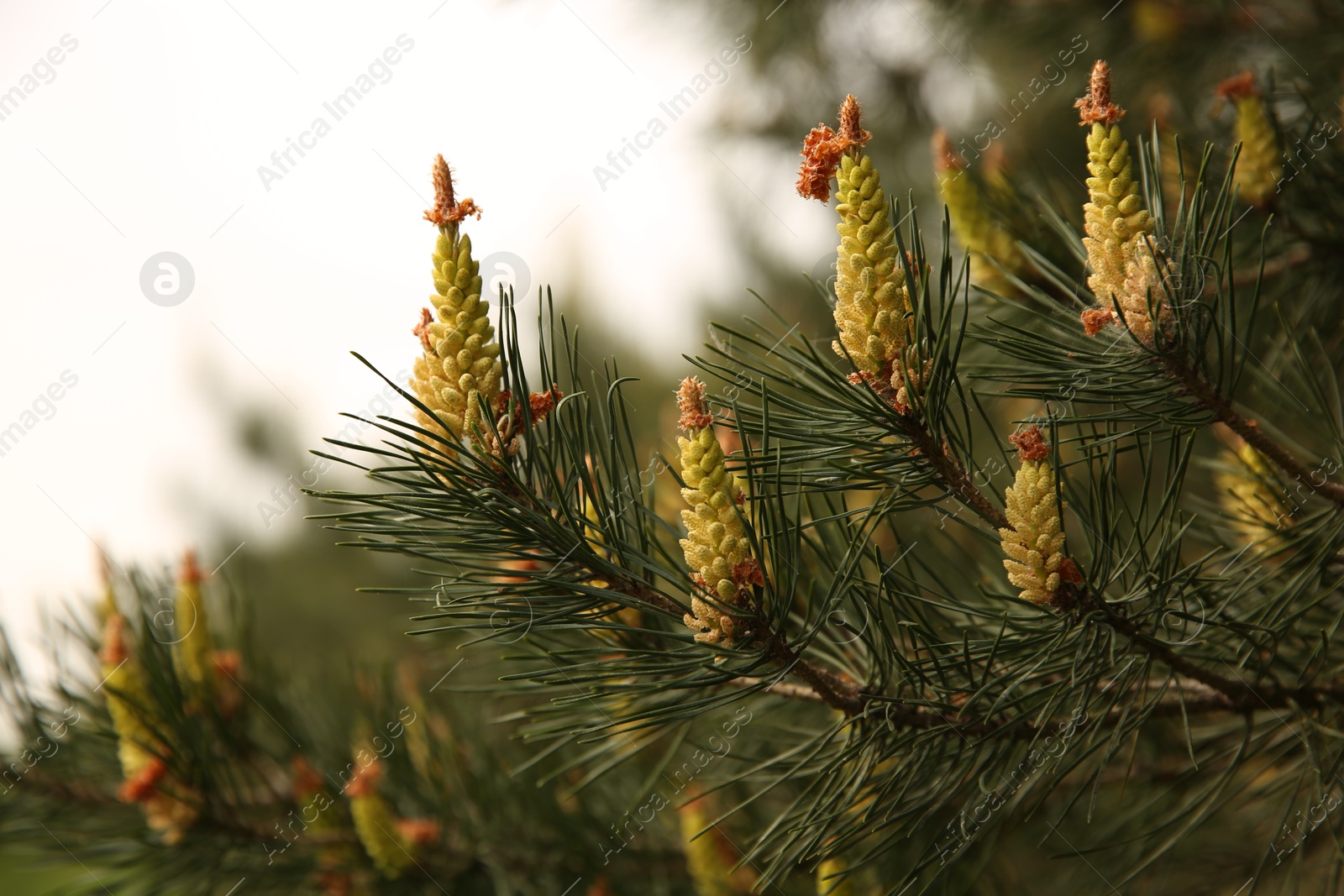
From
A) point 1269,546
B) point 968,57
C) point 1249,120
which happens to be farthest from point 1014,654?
point 968,57

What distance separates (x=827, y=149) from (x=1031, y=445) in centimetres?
22

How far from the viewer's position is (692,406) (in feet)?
1.73

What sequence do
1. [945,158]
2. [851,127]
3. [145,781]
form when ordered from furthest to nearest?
[145,781]
[945,158]
[851,127]

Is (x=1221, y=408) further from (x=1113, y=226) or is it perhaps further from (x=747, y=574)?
(x=747, y=574)

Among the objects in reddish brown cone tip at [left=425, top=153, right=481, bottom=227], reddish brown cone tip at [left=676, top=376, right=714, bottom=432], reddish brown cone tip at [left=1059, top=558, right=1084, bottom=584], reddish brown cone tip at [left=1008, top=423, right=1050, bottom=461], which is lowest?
reddish brown cone tip at [left=1059, top=558, right=1084, bottom=584]

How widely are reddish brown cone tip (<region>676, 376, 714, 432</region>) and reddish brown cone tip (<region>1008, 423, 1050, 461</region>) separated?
0.20 metres

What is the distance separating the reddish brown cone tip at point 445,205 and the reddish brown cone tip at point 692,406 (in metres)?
0.17

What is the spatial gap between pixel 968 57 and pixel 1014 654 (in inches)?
65.7

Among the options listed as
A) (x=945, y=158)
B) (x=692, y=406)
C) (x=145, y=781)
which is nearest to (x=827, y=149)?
(x=692, y=406)

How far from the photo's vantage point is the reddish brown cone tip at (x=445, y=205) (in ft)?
1.74

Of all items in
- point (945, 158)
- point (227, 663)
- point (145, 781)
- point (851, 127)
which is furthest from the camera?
point (227, 663)

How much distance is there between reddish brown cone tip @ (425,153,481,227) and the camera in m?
0.53

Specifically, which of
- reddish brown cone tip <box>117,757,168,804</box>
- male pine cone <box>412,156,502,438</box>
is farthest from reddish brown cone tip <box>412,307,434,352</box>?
reddish brown cone tip <box>117,757,168,804</box>

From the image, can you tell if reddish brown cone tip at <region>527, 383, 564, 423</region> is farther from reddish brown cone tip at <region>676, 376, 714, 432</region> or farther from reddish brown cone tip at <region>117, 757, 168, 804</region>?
reddish brown cone tip at <region>117, 757, 168, 804</region>
